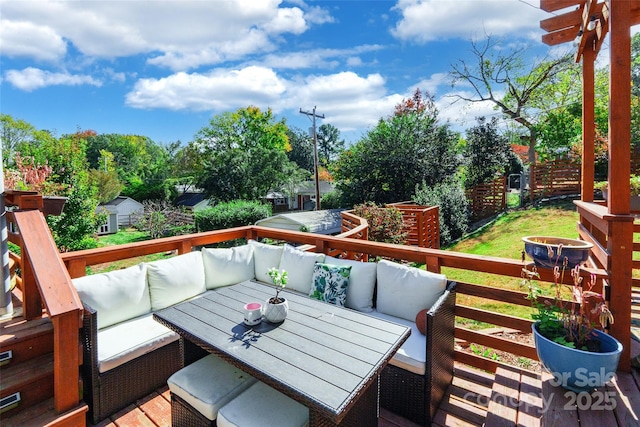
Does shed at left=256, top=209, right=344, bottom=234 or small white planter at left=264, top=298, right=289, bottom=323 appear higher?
small white planter at left=264, top=298, right=289, bottom=323

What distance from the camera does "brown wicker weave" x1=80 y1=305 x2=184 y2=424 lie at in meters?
2.05

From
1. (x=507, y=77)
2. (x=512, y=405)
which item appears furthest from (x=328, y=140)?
(x=512, y=405)

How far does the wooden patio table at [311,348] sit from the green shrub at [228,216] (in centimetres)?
1064

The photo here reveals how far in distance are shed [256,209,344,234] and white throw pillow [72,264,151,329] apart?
7.71 metres

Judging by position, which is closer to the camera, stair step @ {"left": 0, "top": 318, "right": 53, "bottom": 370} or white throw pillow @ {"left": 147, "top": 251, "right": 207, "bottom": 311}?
stair step @ {"left": 0, "top": 318, "right": 53, "bottom": 370}

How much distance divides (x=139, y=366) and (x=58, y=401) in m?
0.48

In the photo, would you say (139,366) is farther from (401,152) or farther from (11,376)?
(401,152)

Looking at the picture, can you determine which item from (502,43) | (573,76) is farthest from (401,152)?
(573,76)

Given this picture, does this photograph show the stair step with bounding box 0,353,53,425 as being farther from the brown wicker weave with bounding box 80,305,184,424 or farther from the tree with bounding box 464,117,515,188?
the tree with bounding box 464,117,515,188

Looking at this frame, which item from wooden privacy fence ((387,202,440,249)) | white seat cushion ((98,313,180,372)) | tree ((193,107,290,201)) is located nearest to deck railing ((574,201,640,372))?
white seat cushion ((98,313,180,372))

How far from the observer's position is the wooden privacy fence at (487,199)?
11453 millimetres

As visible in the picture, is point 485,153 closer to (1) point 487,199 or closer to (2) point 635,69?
(1) point 487,199

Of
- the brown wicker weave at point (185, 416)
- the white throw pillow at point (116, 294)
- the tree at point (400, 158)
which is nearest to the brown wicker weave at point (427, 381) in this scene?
the brown wicker weave at point (185, 416)

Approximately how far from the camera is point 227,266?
338 centimetres
